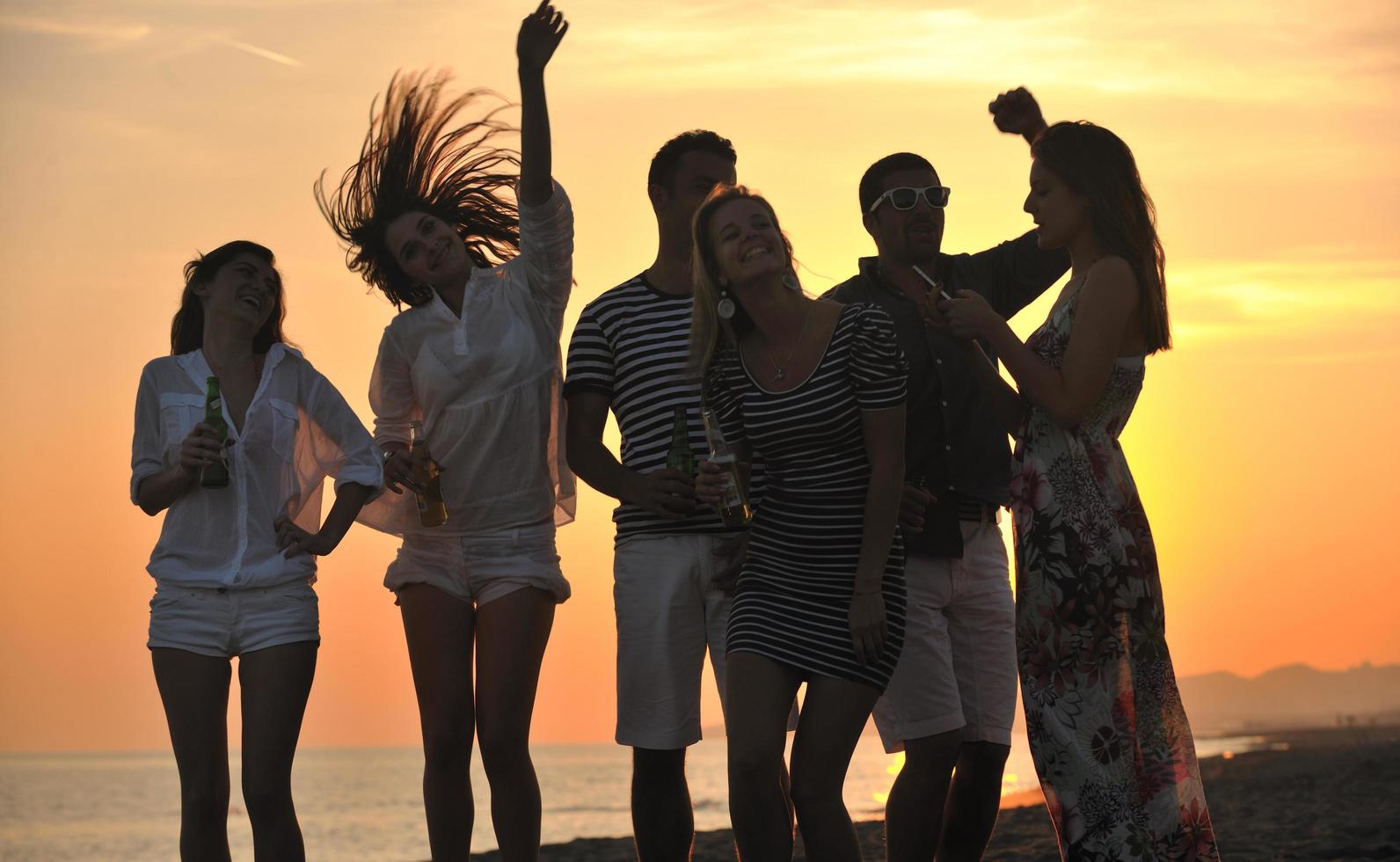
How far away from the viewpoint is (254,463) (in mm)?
5266

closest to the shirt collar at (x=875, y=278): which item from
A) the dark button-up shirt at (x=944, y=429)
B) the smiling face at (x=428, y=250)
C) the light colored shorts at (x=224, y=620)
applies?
the dark button-up shirt at (x=944, y=429)

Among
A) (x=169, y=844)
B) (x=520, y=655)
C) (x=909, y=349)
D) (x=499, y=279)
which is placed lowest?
(x=169, y=844)

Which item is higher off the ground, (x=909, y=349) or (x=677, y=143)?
(x=677, y=143)

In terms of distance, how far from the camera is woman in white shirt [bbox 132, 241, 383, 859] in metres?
4.91

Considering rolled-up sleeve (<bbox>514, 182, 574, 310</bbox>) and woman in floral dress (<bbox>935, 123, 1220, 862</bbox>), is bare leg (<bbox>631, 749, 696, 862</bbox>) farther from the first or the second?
rolled-up sleeve (<bbox>514, 182, 574, 310</bbox>)

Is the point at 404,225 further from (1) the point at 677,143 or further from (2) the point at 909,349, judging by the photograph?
(2) the point at 909,349

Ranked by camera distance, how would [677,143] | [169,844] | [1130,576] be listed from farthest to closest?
[169,844]
[677,143]
[1130,576]

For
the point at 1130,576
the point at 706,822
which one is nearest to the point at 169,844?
the point at 706,822

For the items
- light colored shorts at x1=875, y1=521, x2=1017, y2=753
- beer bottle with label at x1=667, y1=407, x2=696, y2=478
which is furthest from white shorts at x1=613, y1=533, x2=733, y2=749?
light colored shorts at x1=875, y1=521, x2=1017, y2=753

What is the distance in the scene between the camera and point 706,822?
26.2 meters

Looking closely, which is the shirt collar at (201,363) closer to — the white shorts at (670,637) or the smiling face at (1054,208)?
the white shorts at (670,637)

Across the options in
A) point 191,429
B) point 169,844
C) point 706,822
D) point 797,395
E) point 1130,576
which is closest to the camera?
point 1130,576

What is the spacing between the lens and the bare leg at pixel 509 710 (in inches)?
206

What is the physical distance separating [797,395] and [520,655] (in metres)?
1.48
